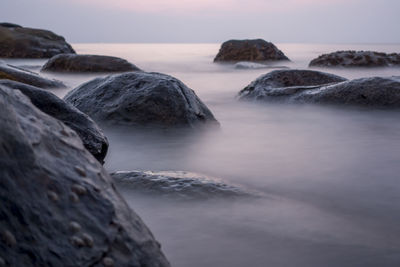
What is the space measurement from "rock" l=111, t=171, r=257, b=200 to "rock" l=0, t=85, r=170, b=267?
104cm

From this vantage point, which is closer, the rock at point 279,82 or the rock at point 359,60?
the rock at point 279,82

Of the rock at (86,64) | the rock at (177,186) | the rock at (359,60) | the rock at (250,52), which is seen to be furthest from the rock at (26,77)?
the rock at (250,52)

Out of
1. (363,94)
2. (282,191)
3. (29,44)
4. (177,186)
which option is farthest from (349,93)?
(29,44)

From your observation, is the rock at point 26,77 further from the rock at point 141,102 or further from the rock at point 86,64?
the rock at point 86,64

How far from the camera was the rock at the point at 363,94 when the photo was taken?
6113mm

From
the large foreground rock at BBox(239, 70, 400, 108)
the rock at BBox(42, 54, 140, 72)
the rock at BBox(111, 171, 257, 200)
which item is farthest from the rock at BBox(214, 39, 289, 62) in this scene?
the rock at BBox(111, 171, 257, 200)

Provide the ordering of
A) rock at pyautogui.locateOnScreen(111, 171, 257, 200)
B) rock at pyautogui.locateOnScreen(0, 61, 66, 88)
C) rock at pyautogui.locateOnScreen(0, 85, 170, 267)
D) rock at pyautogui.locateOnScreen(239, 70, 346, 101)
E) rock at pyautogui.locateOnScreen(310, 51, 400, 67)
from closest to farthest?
rock at pyautogui.locateOnScreen(0, 85, 170, 267) < rock at pyautogui.locateOnScreen(111, 171, 257, 200) < rock at pyautogui.locateOnScreen(0, 61, 66, 88) < rock at pyautogui.locateOnScreen(239, 70, 346, 101) < rock at pyautogui.locateOnScreen(310, 51, 400, 67)

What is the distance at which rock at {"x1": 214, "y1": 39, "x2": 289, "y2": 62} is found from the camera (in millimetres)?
21344

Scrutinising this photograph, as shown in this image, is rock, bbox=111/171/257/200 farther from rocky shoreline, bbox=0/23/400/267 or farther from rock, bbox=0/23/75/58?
rock, bbox=0/23/75/58

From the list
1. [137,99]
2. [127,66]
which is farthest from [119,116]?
[127,66]

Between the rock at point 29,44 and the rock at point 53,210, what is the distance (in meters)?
20.8

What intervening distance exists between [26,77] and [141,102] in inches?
132

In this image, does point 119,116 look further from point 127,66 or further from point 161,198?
point 127,66

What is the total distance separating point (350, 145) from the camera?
13.6 ft
